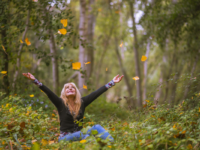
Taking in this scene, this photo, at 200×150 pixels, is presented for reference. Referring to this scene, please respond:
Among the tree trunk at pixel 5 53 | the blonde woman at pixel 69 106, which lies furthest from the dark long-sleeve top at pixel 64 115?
the tree trunk at pixel 5 53

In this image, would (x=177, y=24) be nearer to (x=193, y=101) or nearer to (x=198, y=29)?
(x=198, y=29)

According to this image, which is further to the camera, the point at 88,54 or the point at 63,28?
the point at 88,54

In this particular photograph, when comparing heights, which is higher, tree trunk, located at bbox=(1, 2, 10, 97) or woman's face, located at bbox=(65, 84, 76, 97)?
tree trunk, located at bbox=(1, 2, 10, 97)

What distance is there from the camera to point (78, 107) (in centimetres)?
313

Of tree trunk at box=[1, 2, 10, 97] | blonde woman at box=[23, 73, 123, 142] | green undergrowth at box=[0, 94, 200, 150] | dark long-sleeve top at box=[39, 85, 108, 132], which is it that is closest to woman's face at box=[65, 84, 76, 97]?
blonde woman at box=[23, 73, 123, 142]

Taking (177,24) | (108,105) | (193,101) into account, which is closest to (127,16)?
(177,24)

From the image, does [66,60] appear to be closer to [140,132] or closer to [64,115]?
[64,115]

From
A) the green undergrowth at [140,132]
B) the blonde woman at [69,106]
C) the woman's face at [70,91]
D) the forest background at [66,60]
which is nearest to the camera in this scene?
the green undergrowth at [140,132]

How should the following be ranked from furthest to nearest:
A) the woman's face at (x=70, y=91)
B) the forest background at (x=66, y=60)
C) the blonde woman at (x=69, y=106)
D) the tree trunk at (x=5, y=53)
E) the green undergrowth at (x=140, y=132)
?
the tree trunk at (x=5, y=53), the woman's face at (x=70, y=91), the blonde woman at (x=69, y=106), the forest background at (x=66, y=60), the green undergrowth at (x=140, y=132)

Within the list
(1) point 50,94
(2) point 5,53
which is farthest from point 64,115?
(2) point 5,53

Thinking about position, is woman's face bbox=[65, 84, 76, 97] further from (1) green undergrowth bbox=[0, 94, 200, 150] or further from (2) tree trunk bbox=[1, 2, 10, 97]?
(2) tree trunk bbox=[1, 2, 10, 97]

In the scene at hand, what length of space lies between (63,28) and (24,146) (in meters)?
2.57

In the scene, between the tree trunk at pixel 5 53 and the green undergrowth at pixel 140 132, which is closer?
the green undergrowth at pixel 140 132

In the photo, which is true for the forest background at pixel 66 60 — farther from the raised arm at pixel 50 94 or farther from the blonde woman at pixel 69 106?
the raised arm at pixel 50 94
